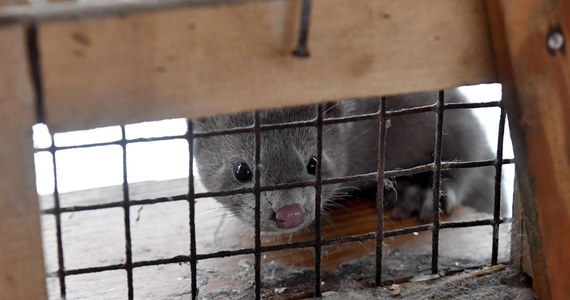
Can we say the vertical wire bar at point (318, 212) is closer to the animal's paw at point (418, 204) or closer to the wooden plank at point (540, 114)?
the wooden plank at point (540, 114)

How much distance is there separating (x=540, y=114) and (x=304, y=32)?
37 cm

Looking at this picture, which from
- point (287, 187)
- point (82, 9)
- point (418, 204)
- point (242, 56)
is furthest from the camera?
point (418, 204)

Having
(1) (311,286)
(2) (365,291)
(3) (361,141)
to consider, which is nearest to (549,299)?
(2) (365,291)

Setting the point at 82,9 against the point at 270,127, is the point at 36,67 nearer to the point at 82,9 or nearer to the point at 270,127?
the point at 82,9

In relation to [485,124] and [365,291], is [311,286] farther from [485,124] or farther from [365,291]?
[485,124]

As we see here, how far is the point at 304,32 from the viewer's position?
97 cm

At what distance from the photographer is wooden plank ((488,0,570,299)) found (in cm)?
106

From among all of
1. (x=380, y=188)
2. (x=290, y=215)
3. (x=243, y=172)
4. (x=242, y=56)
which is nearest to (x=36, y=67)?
(x=242, y=56)

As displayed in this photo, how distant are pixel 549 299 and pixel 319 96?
0.53m

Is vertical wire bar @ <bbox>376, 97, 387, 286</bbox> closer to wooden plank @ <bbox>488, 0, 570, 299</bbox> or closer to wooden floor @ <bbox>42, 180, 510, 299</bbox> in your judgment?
wooden floor @ <bbox>42, 180, 510, 299</bbox>

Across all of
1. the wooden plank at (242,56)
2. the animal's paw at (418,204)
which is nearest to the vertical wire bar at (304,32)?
the wooden plank at (242,56)

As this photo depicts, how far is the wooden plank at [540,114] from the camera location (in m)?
1.06

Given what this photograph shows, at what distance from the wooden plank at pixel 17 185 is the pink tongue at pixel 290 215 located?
2.42 ft

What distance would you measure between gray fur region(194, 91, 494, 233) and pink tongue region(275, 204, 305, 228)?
0.01 meters
